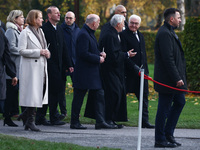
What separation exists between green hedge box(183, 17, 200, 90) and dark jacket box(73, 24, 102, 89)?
21.3 ft

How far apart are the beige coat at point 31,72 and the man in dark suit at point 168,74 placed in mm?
2367

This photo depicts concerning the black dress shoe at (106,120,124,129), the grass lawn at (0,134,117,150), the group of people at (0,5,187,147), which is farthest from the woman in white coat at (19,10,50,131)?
the black dress shoe at (106,120,124,129)

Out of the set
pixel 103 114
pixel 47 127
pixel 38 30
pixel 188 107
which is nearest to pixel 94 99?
pixel 103 114

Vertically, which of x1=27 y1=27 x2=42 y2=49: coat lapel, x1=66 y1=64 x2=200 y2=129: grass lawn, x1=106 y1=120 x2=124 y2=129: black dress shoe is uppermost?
x1=27 y1=27 x2=42 y2=49: coat lapel

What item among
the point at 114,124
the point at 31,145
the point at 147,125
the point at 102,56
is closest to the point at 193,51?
the point at 147,125

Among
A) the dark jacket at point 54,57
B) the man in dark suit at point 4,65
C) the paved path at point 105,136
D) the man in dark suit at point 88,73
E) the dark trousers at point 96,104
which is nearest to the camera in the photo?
the paved path at point 105,136

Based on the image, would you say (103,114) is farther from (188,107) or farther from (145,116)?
(188,107)

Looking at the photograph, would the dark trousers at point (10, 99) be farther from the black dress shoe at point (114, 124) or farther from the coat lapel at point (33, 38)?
the black dress shoe at point (114, 124)

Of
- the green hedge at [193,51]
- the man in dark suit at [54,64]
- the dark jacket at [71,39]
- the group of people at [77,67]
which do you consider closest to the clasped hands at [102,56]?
the group of people at [77,67]

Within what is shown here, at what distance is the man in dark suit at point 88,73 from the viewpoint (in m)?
9.57

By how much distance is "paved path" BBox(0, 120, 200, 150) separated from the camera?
7.88 meters

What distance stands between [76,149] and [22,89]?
2419mm

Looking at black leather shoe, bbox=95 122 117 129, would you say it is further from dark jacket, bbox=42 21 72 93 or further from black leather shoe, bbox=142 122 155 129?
dark jacket, bbox=42 21 72 93

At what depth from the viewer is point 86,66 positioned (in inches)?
379
